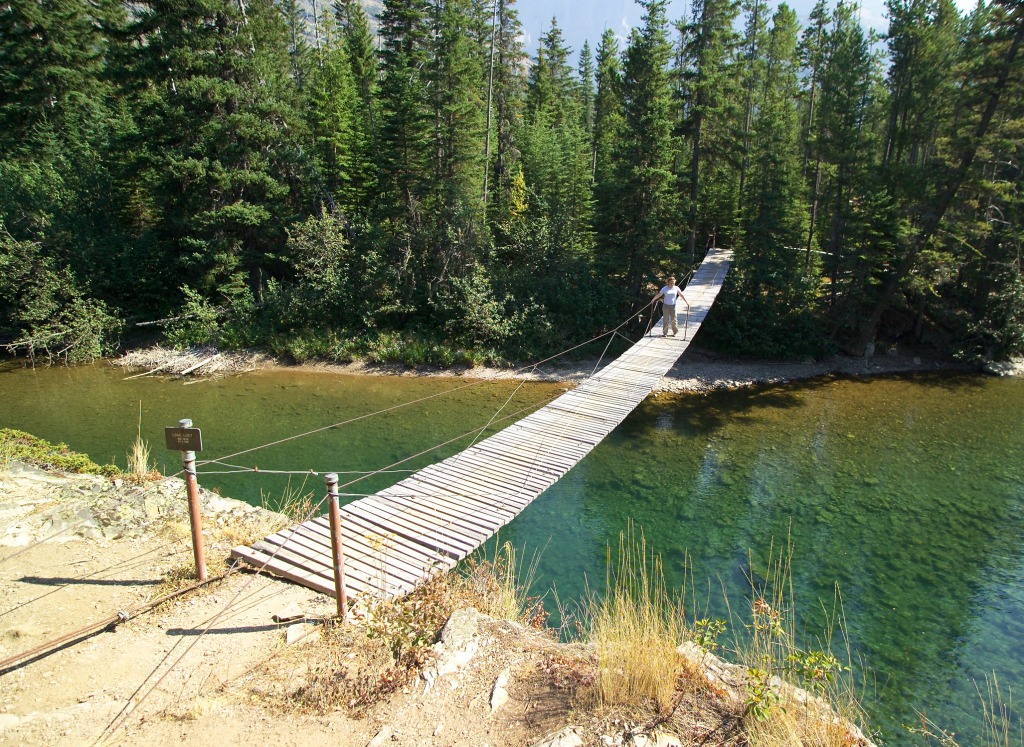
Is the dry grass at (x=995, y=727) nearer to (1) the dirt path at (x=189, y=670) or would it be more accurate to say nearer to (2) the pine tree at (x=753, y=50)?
(1) the dirt path at (x=189, y=670)

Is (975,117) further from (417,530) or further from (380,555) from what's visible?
(380,555)

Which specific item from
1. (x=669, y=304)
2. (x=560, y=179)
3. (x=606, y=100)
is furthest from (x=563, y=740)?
(x=606, y=100)

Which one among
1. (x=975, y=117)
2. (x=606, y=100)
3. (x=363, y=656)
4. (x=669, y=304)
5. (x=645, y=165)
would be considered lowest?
(x=363, y=656)

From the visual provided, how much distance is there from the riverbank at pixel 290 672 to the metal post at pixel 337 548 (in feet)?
0.63

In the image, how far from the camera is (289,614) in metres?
4.86

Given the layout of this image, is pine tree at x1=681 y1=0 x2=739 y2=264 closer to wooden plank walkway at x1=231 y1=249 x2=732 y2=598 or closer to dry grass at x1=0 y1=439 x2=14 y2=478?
wooden plank walkway at x1=231 y1=249 x2=732 y2=598

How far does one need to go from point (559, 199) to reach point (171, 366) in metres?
13.5

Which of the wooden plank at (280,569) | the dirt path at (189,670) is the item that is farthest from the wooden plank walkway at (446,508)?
the dirt path at (189,670)

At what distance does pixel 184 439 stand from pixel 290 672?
1.95m

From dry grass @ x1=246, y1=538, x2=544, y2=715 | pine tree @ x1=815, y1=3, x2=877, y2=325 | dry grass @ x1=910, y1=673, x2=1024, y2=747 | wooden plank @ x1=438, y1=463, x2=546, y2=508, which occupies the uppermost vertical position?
pine tree @ x1=815, y1=3, x2=877, y2=325

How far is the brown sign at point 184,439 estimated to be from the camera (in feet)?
15.3

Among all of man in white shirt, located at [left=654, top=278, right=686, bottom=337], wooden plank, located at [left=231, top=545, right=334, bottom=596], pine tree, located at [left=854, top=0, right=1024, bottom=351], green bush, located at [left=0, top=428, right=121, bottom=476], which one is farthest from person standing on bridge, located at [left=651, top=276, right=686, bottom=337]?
green bush, located at [left=0, top=428, right=121, bottom=476]

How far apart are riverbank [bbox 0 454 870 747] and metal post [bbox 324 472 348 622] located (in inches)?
7.5

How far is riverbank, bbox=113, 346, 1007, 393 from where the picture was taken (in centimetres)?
1697
